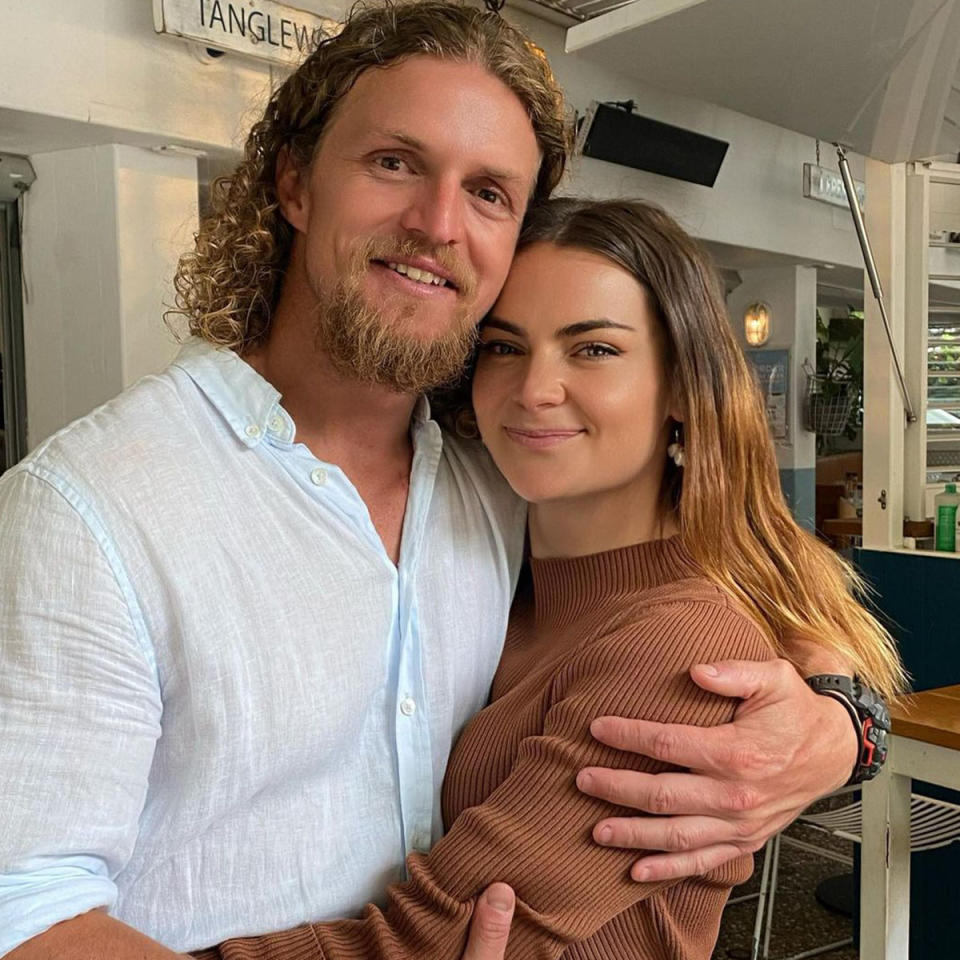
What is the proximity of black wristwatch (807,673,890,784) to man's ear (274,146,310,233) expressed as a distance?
36.7 inches

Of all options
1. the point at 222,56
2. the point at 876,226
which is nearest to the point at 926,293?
the point at 876,226

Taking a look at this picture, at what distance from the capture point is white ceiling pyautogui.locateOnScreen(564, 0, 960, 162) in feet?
9.02

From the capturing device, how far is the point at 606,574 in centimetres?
156

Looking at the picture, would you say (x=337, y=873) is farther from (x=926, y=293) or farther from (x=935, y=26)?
(x=926, y=293)

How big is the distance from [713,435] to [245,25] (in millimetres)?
2135

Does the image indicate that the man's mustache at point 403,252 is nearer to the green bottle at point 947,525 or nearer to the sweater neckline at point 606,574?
the sweater neckline at point 606,574

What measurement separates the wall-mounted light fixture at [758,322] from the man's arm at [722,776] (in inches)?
207

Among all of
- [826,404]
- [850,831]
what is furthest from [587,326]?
[826,404]

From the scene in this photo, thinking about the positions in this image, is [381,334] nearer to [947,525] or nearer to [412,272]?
[412,272]

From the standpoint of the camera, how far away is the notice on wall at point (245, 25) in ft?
9.32

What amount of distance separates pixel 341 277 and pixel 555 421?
13.4 inches

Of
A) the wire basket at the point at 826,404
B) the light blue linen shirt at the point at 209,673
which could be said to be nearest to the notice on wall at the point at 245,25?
the light blue linen shirt at the point at 209,673

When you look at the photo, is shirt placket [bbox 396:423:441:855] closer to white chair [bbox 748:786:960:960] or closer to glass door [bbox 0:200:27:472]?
white chair [bbox 748:786:960:960]

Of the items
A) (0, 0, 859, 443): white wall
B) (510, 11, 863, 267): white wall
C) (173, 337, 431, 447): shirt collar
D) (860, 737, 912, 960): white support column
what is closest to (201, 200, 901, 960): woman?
(173, 337, 431, 447): shirt collar
